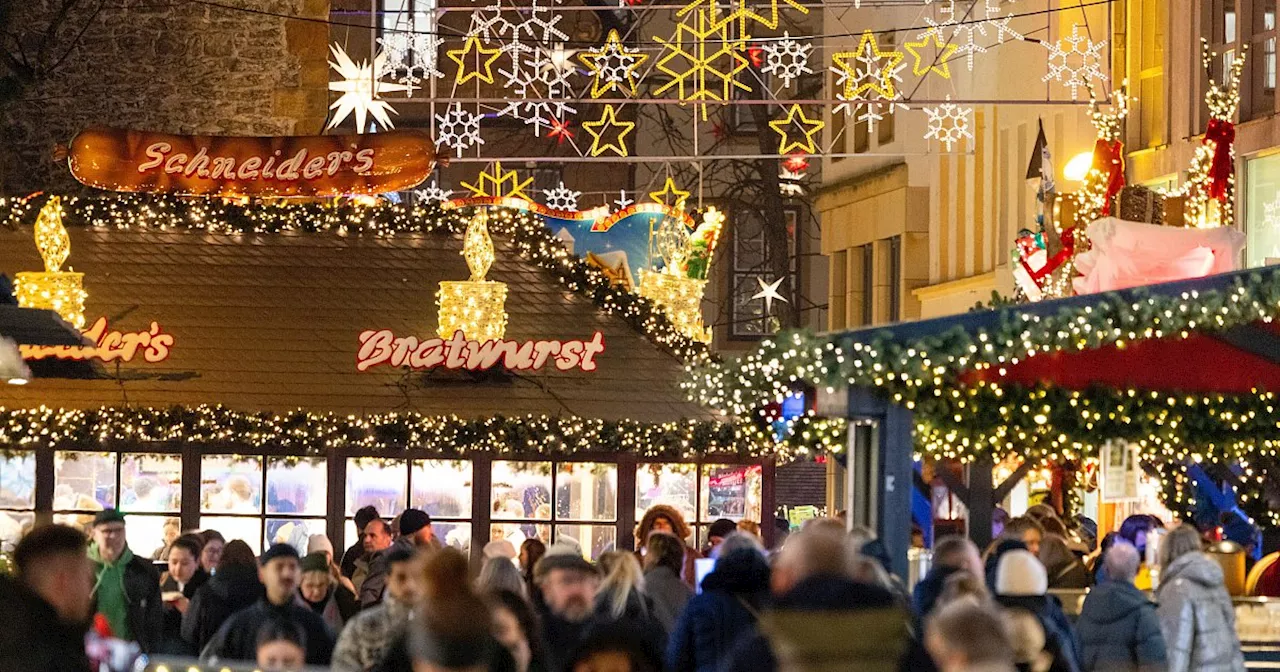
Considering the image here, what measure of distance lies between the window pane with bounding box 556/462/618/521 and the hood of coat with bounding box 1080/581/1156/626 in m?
12.7

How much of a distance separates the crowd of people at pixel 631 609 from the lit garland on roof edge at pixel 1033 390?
781 millimetres

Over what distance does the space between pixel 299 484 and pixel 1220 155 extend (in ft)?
31.0

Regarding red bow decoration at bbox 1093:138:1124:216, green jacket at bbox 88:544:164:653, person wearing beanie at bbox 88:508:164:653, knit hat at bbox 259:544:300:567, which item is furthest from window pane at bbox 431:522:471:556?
knit hat at bbox 259:544:300:567

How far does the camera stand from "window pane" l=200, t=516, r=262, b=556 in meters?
23.8

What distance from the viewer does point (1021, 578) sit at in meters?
10.0

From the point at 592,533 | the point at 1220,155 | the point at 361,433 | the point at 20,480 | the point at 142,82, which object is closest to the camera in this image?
the point at 1220,155

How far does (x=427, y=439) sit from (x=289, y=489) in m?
1.60

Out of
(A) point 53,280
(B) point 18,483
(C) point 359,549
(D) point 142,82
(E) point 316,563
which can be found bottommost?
(C) point 359,549

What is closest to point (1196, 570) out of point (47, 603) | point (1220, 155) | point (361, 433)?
point (47, 603)

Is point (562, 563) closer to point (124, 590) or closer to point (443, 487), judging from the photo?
point (124, 590)

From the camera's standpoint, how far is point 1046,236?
24.6m

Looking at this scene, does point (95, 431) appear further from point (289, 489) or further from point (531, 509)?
point (531, 509)

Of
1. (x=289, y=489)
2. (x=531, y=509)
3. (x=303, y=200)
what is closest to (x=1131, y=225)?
(x=531, y=509)

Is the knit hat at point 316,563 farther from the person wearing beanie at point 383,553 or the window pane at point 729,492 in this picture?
the window pane at point 729,492
